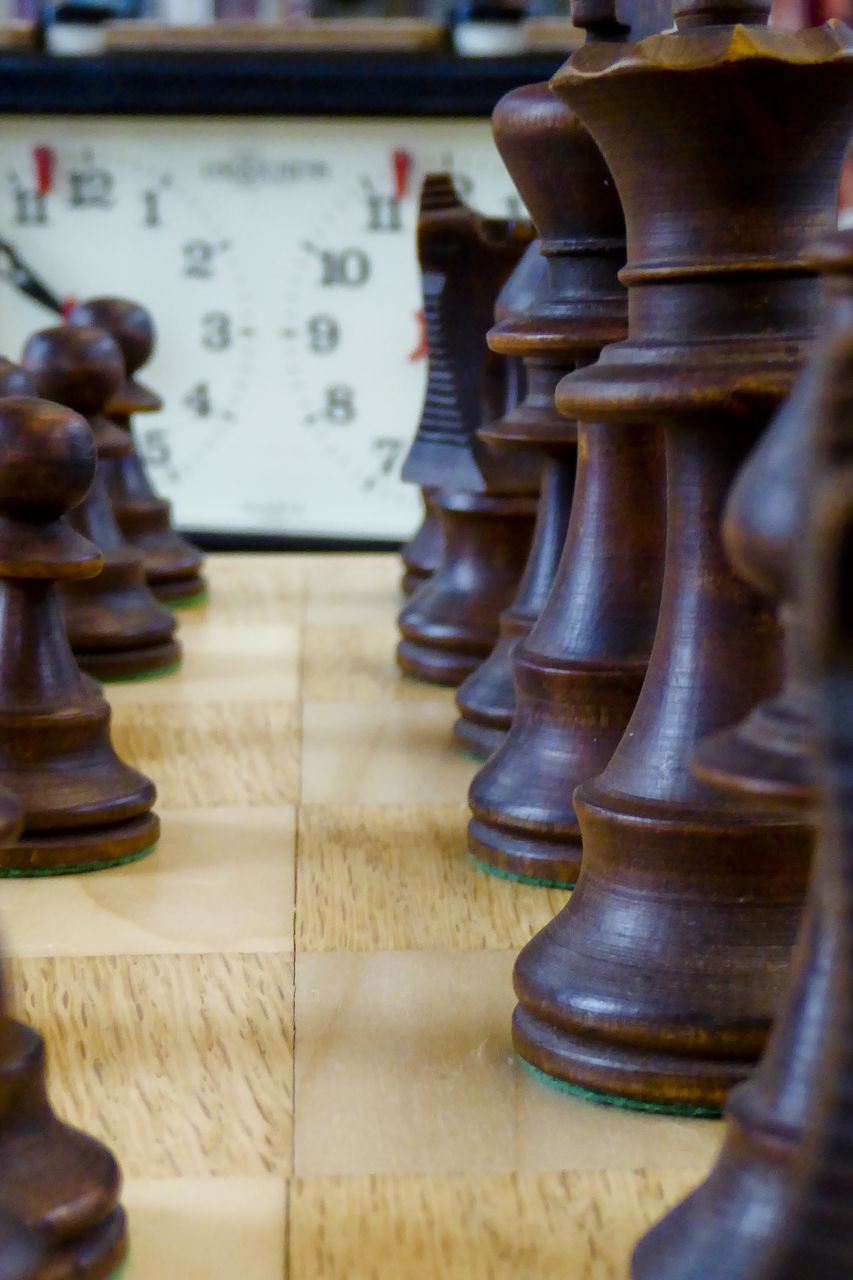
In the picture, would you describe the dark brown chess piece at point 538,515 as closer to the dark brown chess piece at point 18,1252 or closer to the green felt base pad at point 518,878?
the green felt base pad at point 518,878

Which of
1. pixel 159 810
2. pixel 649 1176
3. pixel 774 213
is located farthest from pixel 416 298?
pixel 649 1176

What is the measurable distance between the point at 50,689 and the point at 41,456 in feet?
0.39

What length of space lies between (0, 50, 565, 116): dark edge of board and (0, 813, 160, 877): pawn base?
1.27 meters

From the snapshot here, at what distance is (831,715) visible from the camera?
296mm

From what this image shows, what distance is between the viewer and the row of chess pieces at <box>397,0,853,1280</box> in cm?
33

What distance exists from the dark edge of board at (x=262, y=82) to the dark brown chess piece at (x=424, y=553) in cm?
65

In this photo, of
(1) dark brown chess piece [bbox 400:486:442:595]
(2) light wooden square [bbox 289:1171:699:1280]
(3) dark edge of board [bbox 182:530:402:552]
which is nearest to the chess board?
(2) light wooden square [bbox 289:1171:699:1280]

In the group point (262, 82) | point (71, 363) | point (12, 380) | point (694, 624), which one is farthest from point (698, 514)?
point (262, 82)

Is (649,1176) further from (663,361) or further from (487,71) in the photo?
(487,71)

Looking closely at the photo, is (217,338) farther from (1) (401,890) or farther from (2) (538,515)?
(1) (401,890)

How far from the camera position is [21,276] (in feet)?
6.64

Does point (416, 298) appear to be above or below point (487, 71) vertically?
below

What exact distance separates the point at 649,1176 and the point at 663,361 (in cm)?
25

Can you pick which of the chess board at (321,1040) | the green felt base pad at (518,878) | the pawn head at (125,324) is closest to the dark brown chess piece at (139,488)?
the pawn head at (125,324)
